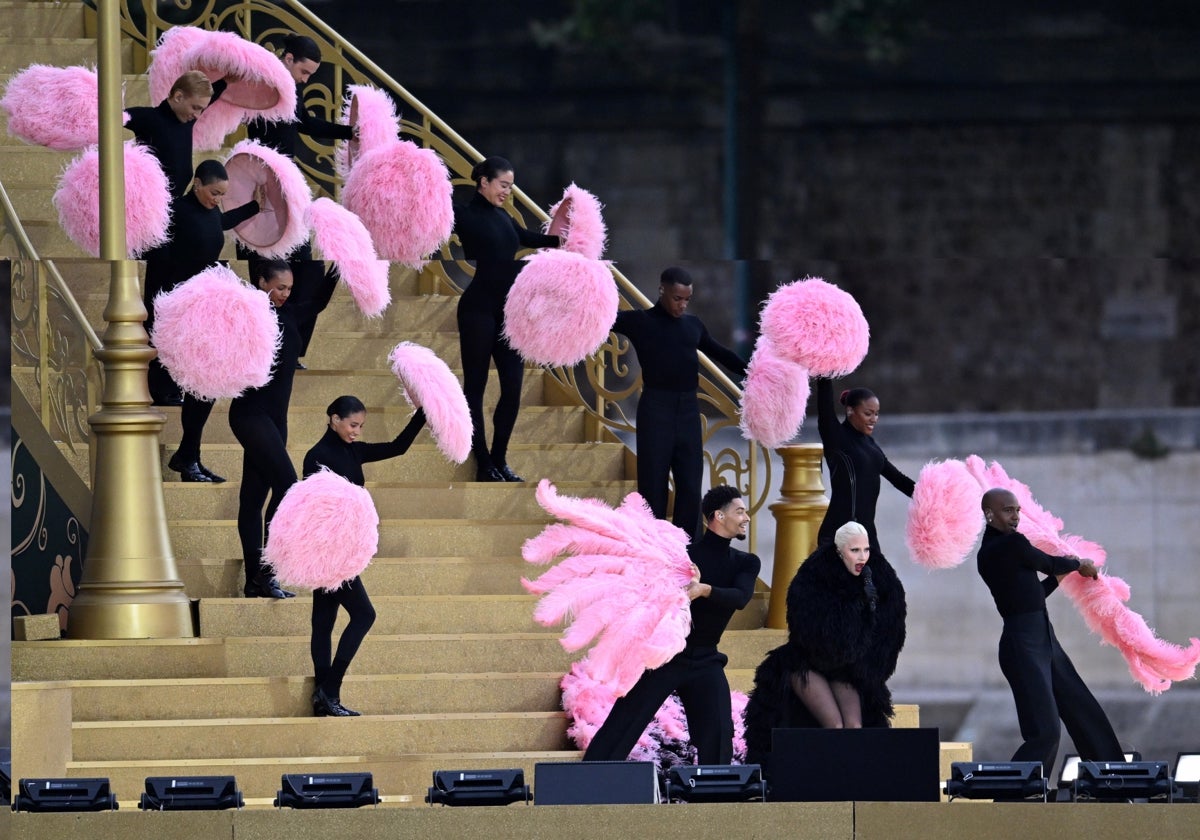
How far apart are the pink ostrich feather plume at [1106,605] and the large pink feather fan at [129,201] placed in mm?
3041

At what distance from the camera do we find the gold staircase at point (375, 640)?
8117mm

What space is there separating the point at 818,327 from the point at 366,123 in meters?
2.46

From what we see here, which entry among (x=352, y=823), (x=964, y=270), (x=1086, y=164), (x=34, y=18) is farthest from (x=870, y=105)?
(x=352, y=823)

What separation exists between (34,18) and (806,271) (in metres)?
5.05

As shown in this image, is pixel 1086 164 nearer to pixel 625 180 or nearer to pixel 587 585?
pixel 625 180

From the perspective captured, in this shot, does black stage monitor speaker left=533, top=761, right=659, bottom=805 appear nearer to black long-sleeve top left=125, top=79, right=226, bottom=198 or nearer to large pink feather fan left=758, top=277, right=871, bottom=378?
large pink feather fan left=758, top=277, right=871, bottom=378

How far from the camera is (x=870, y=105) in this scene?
59.1ft

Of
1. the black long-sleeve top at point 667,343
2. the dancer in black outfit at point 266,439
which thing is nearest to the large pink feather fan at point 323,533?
the dancer in black outfit at point 266,439

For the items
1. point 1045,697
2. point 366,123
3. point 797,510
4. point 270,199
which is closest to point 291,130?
point 366,123

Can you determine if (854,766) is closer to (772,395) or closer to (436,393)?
(772,395)

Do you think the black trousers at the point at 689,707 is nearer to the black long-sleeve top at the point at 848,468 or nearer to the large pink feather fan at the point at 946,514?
the black long-sleeve top at the point at 848,468

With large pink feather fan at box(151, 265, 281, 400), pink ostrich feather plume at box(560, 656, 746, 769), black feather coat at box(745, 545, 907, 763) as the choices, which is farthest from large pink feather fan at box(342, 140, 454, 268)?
black feather coat at box(745, 545, 907, 763)

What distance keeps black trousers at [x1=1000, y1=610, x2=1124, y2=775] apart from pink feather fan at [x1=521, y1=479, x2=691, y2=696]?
1219mm

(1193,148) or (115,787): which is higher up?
(1193,148)
